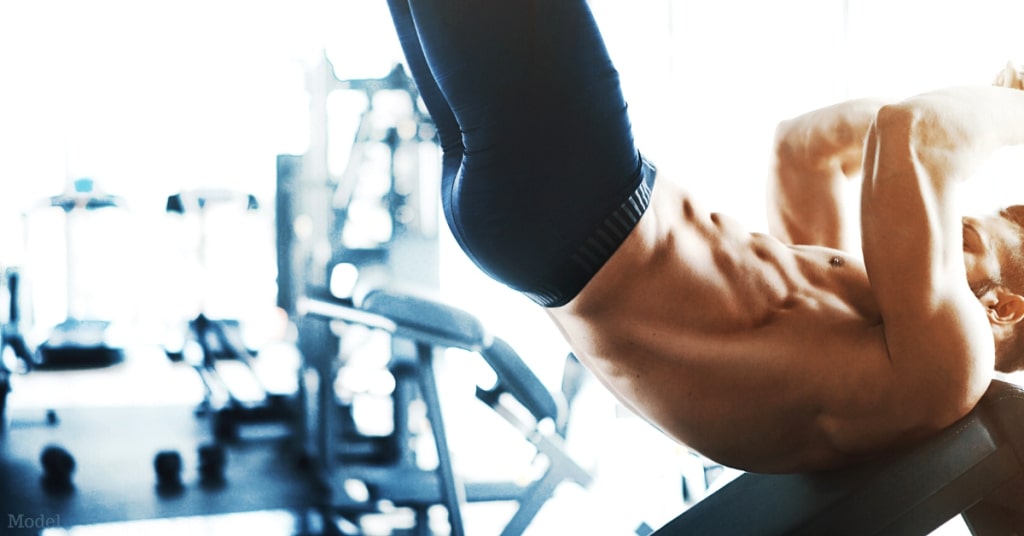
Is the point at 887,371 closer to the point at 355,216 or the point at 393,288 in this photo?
the point at 393,288

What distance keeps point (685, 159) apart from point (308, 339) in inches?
55.4

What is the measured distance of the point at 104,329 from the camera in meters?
2.57

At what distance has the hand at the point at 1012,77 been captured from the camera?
1126 mm

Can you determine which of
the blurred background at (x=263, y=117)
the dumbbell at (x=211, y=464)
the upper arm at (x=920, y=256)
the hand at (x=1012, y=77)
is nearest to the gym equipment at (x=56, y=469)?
the blurred background at (x=263, y=117)

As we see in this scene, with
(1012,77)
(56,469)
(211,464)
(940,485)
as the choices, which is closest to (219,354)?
(211,464)

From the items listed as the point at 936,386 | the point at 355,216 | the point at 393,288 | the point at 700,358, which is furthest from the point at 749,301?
the point at 355,216

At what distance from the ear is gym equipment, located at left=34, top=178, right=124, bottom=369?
243cm

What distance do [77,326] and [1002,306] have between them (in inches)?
101

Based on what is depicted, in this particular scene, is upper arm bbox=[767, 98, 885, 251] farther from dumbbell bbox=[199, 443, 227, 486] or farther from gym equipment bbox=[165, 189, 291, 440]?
dumbbell bbox=[199, 443, 227, 486]

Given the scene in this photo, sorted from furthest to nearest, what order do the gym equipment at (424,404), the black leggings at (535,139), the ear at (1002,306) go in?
the gym equipment at (424,404)
the ear at (1002,306)
the black leggings at (535,139)

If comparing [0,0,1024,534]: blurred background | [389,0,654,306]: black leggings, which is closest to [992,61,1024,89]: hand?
[389,0,654,306]: black leggings

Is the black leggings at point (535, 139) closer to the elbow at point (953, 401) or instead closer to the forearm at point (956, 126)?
the forearm at point (956, 126)

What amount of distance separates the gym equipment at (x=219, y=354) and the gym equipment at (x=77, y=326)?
0.19m

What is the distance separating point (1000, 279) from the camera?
1.25 metres
